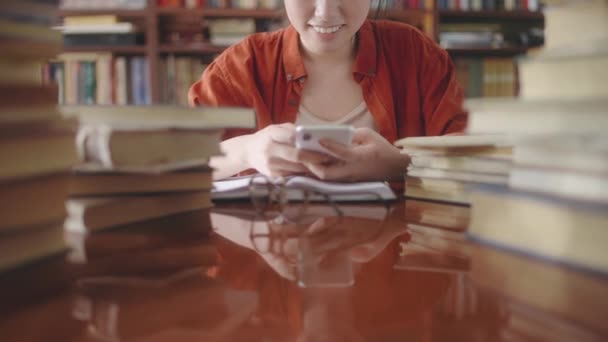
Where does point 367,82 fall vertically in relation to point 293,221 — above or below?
above

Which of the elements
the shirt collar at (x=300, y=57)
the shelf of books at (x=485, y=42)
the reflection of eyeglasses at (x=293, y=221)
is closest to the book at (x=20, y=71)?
the reflection of eyeglasses at (x=293, y=221)

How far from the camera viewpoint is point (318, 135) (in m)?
0.84

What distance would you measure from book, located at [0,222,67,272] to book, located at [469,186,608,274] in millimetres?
319

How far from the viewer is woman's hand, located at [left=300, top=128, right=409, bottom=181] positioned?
0.90 metres

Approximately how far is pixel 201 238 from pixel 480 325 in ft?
1.02

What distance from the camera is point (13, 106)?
38 centimetres

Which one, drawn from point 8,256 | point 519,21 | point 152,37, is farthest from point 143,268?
point 519,21

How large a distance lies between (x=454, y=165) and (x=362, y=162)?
11.3 inches

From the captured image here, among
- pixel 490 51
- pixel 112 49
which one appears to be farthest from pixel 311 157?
pixel 490 51

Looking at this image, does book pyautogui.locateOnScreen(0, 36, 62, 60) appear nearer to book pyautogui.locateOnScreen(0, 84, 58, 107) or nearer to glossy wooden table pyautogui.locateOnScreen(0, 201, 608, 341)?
book pyautogui.locateOnScreen(0, 84, 58, 107)

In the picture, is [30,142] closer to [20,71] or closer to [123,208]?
[20,71]

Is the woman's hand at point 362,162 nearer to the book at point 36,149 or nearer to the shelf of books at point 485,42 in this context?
the book at point 36,149

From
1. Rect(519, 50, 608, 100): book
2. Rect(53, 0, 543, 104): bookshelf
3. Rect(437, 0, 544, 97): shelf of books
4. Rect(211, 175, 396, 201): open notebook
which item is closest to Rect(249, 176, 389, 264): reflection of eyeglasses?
Rect(211, 175, 396, 201): open notebook

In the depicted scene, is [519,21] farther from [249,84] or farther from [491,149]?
[491,149]
